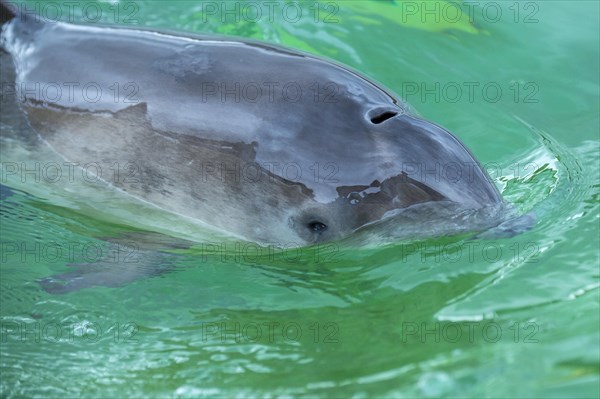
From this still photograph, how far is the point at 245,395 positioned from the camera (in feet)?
13.4

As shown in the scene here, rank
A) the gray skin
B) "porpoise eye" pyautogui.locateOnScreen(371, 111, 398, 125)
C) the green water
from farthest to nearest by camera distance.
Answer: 1. "porpoise eye" pyautogui.locateOnScreen(371, 111, 398, 125)
2. the gray skin
3. the green water

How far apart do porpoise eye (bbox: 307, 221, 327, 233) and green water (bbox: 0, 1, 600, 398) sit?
0.49 ft

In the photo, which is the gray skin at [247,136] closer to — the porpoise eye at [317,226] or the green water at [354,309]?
the porpoise eye at [317,226]

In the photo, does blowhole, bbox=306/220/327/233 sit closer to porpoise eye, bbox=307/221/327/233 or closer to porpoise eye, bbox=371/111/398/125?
porpoise eye, bbox=307/221/327/233

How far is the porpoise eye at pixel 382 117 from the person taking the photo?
4922 millimetres

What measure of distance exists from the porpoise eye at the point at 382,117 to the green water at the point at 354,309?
0.72 meters

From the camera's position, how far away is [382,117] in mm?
4949

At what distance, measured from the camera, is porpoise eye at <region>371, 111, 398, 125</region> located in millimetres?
4922

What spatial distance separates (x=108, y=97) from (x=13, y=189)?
3.63 feet

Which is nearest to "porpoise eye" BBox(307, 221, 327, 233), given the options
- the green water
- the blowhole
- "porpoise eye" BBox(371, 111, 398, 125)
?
the blowhole

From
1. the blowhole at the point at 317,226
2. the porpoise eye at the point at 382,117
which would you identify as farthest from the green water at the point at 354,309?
the porpoise eye at the point at 382,117

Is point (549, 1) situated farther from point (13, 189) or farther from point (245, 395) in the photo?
point (245, 395)

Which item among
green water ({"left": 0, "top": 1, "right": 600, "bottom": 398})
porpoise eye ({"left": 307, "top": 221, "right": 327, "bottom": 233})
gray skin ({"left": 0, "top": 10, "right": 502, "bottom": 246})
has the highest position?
gray skin ({"left": 0, "top": 10, "right": 502, "bottom": 246})

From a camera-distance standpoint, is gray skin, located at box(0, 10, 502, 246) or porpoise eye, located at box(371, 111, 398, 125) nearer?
gray skin, located at box(0, 10, 502, 246)
